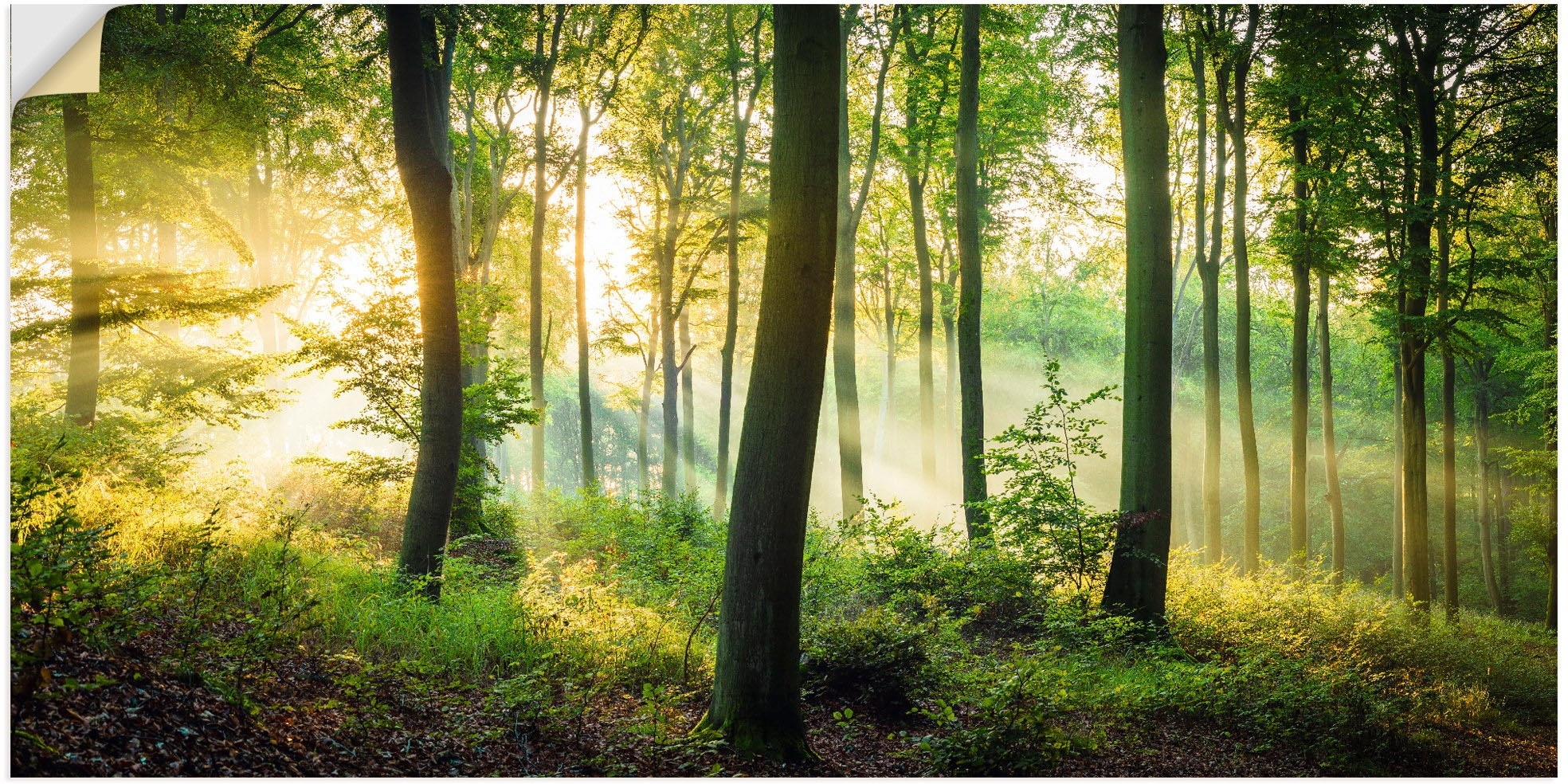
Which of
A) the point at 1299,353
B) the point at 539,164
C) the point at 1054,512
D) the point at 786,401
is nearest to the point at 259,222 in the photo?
the point at 539,164

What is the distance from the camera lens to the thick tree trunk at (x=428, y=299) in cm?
695

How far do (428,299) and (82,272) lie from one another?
13.1 feet

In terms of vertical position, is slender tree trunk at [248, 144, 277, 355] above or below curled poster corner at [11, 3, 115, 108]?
above

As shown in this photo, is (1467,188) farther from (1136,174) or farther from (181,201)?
A: (181,201)

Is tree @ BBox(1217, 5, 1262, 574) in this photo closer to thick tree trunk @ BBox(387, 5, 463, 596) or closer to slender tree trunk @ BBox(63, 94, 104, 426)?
thick tree trunk @ BBox(387, 5, 463, 596)

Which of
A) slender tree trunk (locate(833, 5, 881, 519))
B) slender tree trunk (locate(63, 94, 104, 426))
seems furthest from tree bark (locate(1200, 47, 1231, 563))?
slender tree trunk (locate(63, 94, 104, 426))

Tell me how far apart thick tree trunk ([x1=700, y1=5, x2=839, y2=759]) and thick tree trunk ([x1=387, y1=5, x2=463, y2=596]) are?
3967 millimetres

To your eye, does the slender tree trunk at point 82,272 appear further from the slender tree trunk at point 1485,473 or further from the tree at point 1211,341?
the slender tree trunk at point 1485,473

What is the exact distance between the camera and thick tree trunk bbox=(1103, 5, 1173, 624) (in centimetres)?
808

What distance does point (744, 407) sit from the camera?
8797 mm

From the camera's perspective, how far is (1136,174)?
27.6 ft

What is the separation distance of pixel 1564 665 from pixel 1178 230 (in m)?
16.3

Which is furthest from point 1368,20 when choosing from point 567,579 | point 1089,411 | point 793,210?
point 1089,411

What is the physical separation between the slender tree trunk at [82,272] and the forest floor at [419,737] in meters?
5.58
